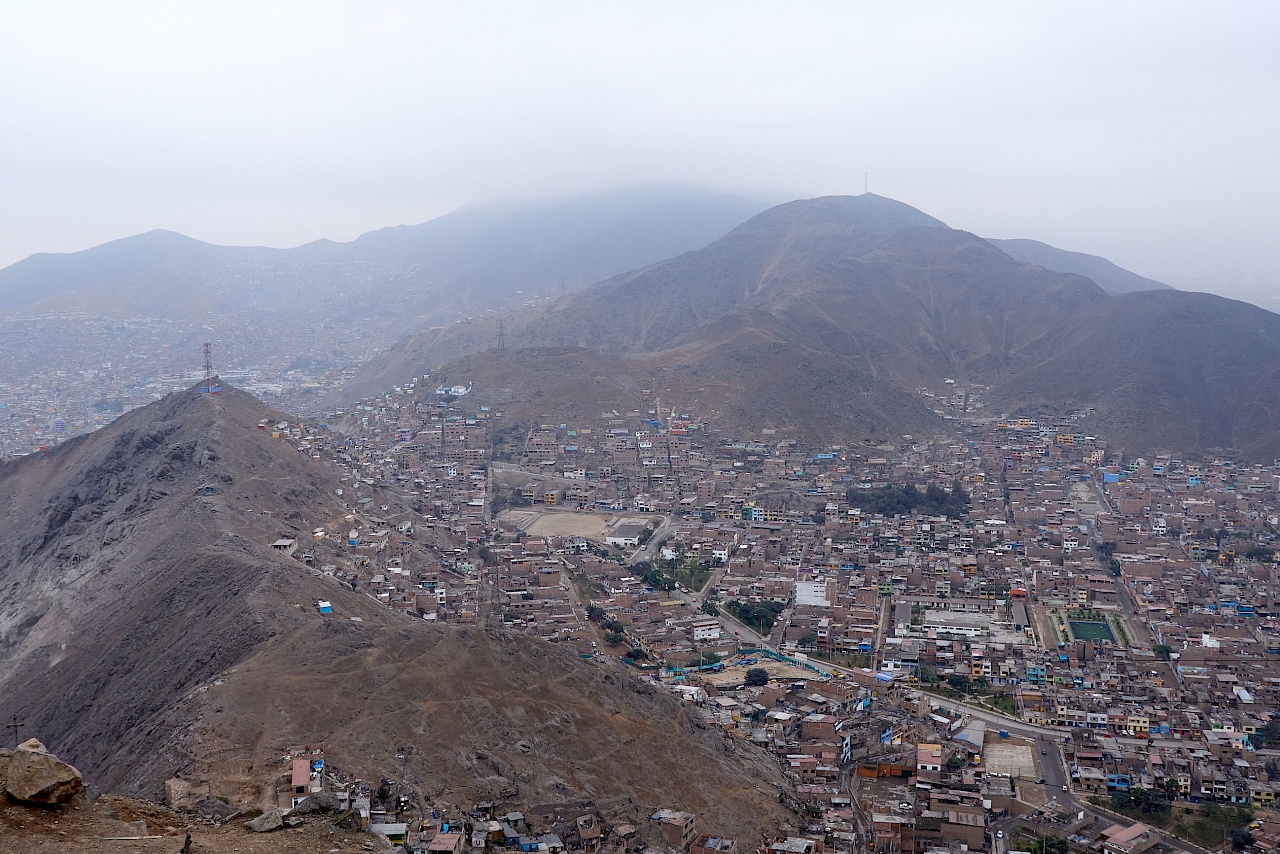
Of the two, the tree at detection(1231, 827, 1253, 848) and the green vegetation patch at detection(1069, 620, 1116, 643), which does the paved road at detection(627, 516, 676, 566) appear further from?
the tree at detection(1231, 827, 1253, 848)

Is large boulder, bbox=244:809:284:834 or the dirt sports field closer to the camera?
large boulder, bbox=244:809:284:834

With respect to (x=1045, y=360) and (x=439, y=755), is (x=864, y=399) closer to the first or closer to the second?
(x=1045, y=360)

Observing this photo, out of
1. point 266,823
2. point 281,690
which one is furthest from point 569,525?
point 266,823

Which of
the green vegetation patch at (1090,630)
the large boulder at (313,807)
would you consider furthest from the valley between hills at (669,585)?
the green vegetation patch at (1090,630)

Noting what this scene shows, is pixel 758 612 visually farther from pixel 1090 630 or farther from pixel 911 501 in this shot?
pixel 911 501

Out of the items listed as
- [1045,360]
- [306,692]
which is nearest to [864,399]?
[1045,360]

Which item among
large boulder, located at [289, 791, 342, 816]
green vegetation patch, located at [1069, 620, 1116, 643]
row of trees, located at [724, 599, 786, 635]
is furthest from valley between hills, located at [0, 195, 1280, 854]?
green vegetation patch, located at [1069, 620, 1116, 643]

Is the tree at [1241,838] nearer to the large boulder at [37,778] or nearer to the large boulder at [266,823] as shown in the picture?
the large boulder at [266,823]
